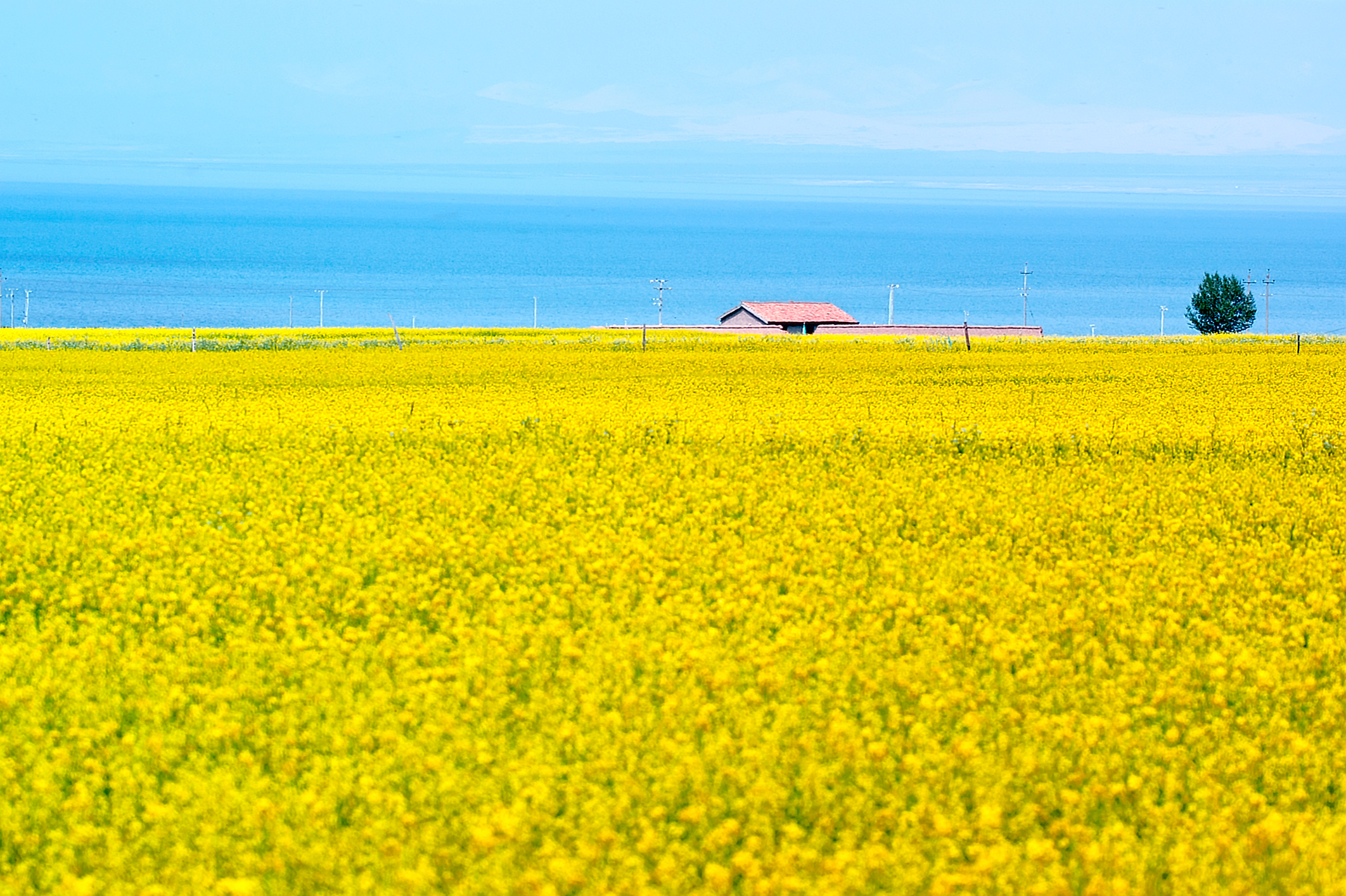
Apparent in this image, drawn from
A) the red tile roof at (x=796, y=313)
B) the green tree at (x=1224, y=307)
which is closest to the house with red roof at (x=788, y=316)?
the red tile roof at (x=796, y=313)

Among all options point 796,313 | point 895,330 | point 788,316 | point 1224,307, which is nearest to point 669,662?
point 895,330

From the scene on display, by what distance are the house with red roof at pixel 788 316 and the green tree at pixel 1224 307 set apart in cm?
3274

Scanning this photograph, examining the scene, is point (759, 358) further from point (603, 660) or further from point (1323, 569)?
point (603, 660)

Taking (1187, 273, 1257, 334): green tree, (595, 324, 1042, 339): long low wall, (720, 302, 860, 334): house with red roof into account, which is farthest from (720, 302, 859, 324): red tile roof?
(1187, 273, 1257, 334): green tree

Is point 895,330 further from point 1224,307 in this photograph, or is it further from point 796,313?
point 1224,307

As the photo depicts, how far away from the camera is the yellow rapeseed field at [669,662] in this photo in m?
8.87

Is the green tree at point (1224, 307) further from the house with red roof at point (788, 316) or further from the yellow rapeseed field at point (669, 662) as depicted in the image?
the yellow rapeseed field at point (669, 662)

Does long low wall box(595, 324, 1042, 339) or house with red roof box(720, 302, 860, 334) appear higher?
house with red roof box(720, 302, 860, 334)

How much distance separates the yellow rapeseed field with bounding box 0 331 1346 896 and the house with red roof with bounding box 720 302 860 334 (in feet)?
246

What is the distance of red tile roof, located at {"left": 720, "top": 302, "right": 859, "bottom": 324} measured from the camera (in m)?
100

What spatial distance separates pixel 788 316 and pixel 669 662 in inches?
3561

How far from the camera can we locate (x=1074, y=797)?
30.7 feet

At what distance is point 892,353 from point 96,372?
80.6ft

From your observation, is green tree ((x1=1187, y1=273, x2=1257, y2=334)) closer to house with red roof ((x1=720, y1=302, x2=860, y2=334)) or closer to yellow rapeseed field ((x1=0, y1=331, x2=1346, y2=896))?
house with red roof ((x1=720, y1=302, x2=860, y2=334))
